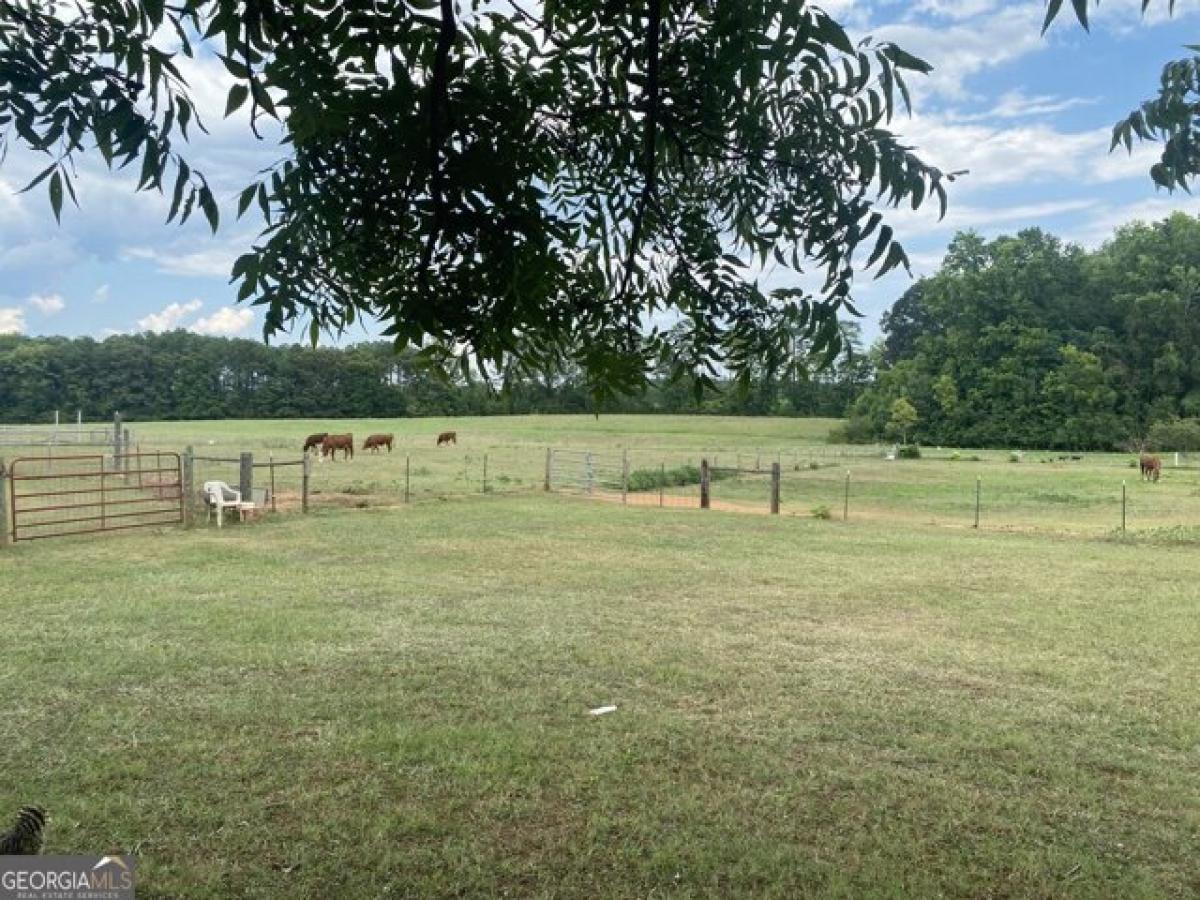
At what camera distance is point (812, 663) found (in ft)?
22.5

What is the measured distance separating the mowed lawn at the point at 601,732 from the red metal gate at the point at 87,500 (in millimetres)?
2863

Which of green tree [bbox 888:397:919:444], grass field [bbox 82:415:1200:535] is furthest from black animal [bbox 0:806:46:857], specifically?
green tree [bbox 888:397:919:444]

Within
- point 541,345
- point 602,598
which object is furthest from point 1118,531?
point 541,345

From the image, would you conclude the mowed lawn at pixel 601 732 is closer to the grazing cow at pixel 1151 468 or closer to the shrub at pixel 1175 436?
the grazing cow at pixel 1151 468

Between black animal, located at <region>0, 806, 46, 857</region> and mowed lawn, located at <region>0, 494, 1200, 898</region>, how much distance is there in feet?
3.35

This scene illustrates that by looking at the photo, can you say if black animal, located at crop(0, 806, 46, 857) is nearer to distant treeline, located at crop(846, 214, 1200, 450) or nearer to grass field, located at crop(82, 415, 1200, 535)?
grass field, located at crop(82, 415, 1200, 535)

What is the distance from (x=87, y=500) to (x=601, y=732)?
1729cm

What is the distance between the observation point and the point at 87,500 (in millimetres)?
18297

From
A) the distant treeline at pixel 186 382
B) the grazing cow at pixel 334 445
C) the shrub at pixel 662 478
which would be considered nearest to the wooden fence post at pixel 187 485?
the shrub at pixel 662 478

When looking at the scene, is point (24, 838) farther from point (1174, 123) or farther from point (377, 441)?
point (377, 441)

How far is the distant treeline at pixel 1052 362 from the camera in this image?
47.6 m

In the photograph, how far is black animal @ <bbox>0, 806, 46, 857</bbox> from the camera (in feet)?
7.84

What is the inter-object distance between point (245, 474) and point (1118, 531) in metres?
17.0

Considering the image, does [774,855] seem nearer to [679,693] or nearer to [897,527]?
[679,693]
